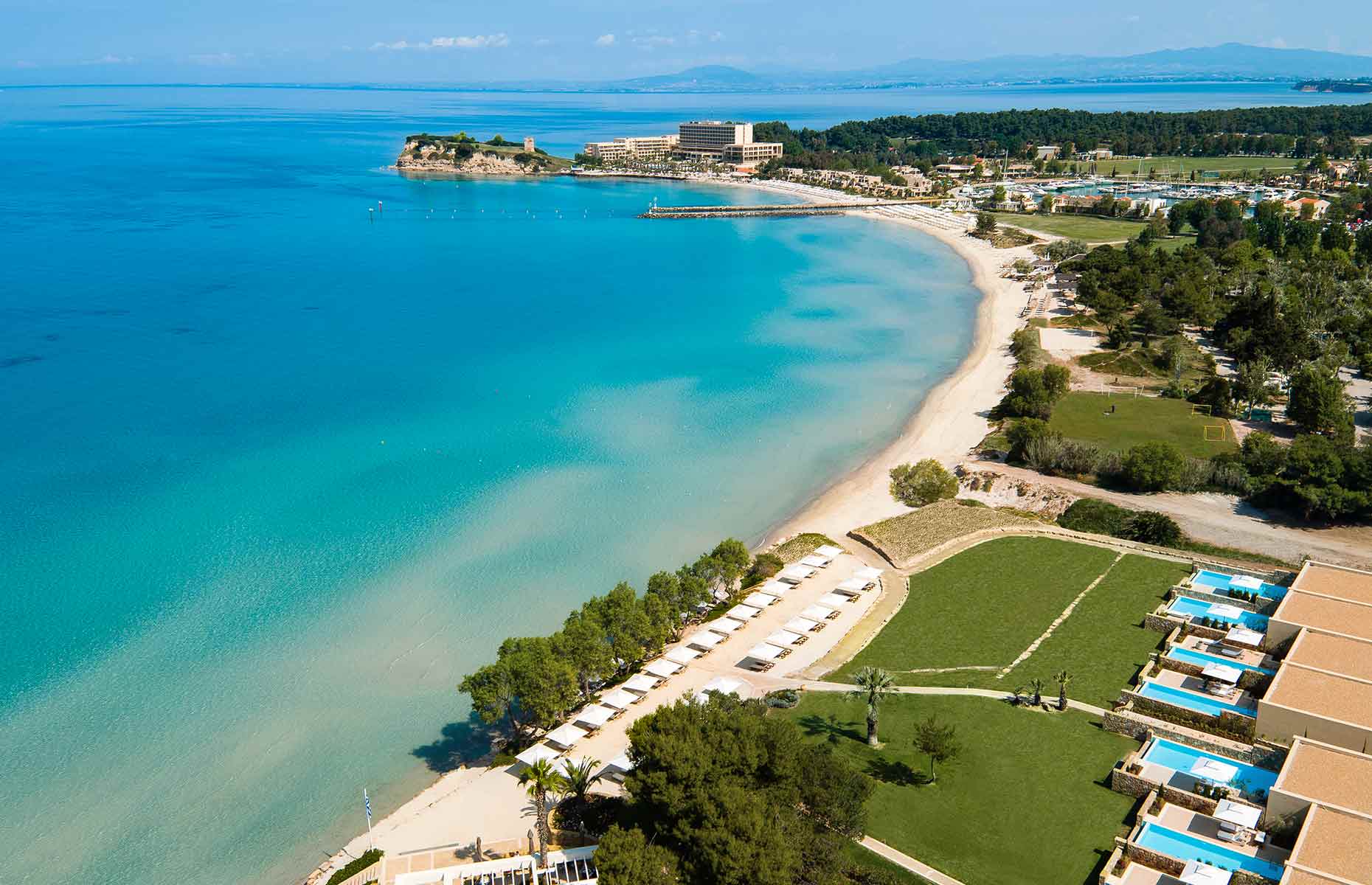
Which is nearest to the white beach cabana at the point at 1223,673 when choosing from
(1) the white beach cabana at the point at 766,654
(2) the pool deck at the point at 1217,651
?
(2) the pool deck at the point at 1217,651

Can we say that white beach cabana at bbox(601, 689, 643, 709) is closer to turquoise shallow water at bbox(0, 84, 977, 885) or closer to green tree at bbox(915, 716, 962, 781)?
turquoise shallow water at bbox(0, 84, 977, 885)

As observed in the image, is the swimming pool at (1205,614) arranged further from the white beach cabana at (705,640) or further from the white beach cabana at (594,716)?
the white beach cabana at (594,716)

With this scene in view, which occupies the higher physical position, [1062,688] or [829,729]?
[1062,688]

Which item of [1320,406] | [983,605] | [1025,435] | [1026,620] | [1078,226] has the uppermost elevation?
[1078,226]

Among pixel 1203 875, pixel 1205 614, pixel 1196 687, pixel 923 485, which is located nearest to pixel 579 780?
pixel 1203 875

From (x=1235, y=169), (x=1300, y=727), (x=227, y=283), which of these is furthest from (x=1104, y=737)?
(x=1235, y=169)

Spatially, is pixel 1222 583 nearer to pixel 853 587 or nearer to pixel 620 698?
pixel 853 587

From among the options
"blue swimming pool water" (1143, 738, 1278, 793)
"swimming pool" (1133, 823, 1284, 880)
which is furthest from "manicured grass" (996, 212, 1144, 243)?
"swimming pool" (1133, 823, 1284, 880)
